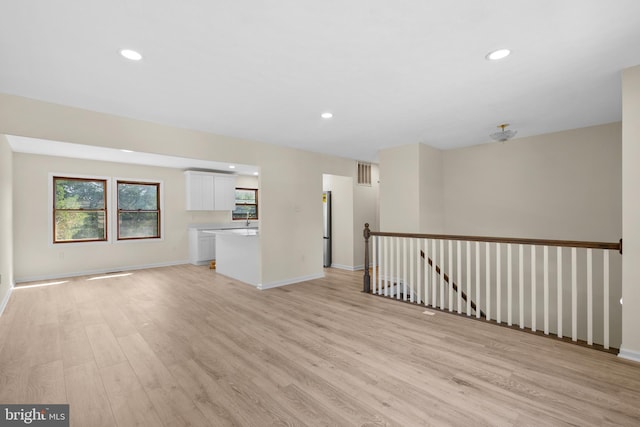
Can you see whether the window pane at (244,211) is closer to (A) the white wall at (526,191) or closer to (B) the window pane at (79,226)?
(B) the window pane at (79,226)

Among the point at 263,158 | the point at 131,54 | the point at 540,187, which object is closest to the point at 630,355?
the point at 540,187

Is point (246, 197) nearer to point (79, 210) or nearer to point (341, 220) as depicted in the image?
point (341, 220)

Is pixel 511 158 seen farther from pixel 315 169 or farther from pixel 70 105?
pixel 70 105

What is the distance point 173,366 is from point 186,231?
5822 millimetres

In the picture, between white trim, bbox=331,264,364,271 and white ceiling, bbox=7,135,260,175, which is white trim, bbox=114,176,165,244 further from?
white trim, bbox=331,264,364,271

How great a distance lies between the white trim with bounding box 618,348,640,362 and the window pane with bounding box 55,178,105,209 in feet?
28.5

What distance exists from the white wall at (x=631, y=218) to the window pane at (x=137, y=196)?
329 inches

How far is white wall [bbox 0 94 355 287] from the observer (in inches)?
124

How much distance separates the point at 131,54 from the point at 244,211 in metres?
6.80

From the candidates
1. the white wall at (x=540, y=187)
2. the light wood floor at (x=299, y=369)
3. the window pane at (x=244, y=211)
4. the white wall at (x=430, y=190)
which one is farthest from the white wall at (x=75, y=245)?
the white wall at (x=540, y=187)

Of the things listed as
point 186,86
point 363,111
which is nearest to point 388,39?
point 363,111

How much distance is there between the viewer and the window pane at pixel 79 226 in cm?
612

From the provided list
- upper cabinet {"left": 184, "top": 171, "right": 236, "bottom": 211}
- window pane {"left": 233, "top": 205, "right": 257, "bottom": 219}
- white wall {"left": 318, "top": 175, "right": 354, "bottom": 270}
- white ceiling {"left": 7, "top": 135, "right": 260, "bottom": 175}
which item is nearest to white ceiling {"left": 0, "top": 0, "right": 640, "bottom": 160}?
white ceiling {"left": 7, "top": 135, "right": 260, "bottom": 175}

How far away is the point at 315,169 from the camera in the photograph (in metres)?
6.00
